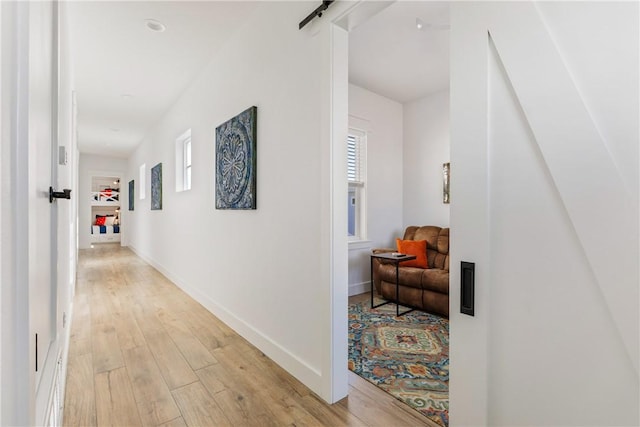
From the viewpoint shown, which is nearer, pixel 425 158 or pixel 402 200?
pixel 425 158

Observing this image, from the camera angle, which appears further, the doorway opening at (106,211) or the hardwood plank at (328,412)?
the doorway opening at (106,211)

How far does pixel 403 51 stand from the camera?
3.21 meters

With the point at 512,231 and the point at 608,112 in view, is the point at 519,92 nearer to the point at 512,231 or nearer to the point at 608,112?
the point at 608,112

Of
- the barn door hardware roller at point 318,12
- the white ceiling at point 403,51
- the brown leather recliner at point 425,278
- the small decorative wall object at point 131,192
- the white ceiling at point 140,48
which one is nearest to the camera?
the barn door hardware roller at point 318,12

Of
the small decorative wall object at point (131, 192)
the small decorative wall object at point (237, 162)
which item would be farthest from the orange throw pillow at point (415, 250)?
the small decorative wall object at point (131, 192)

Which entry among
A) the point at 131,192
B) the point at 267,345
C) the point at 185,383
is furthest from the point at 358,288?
the point at 131,192

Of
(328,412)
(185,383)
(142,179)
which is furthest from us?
(142,179)

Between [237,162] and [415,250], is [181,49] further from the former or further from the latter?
[415,250]

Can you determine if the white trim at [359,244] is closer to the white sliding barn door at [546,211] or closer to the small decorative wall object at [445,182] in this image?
→ the small decorative wall object at [445,182]

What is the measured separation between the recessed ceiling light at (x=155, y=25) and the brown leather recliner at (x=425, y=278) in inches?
130

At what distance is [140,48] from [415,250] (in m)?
3.90

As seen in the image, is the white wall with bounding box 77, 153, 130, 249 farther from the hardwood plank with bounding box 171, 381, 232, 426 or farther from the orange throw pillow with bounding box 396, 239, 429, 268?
the hardwood plank with bounding box 171, 381, 232, 426

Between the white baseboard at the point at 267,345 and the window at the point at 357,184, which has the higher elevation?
the window at the point at 357,184

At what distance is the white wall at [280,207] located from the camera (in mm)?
1854
